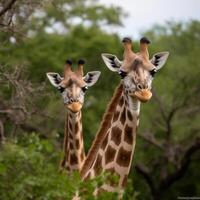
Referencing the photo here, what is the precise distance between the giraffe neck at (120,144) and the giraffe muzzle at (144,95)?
10.2 inches

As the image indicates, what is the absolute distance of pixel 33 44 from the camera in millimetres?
31188

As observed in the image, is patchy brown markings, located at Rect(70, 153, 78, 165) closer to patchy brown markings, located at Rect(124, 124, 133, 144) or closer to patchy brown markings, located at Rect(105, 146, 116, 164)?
patchy brown markings, located at Rect(105, 146, 116, 164)

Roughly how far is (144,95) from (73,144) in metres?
3.87

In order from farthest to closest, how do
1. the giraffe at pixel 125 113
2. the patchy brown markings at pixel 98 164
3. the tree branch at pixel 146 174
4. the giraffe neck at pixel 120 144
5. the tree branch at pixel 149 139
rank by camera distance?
the tree branch at pixel 149 139, the tree branch at pixel 146 174, the patchy brown markings at pixel 98 164, the giraffe neck at pixel 120 144, the giraffe at pixel 125 113

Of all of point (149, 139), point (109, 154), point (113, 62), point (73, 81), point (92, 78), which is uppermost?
point (149, 139)

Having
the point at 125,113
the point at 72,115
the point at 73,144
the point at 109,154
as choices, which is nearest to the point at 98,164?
the point at 109,154

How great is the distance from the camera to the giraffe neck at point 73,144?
492 inches

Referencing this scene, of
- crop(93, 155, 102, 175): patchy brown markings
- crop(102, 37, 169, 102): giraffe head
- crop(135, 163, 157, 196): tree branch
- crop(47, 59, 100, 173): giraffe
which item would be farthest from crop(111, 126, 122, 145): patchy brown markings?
crop(135, 163, 157, 196): tree branch

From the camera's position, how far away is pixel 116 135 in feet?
31.8

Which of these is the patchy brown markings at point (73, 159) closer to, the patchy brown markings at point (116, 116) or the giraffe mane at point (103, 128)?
the giraffe mane at point (103, 128)

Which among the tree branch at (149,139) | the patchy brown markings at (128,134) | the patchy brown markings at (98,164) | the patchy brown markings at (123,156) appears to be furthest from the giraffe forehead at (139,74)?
the tree branch at (149,139)

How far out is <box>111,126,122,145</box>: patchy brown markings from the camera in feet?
31.6

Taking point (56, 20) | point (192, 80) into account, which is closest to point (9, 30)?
point (192, 80)

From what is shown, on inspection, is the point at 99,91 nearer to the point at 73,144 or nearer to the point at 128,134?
the point at 73,144
